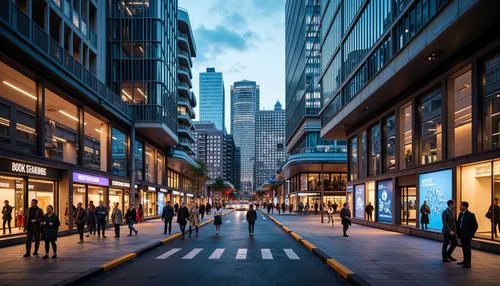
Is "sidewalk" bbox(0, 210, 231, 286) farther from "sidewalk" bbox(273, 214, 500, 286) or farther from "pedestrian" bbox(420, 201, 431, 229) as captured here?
"pedestrian" bbox(420, 201, 431, 229)

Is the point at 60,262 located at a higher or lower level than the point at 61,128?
lower

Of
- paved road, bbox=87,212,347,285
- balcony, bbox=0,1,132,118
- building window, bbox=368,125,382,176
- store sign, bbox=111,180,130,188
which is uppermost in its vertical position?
balcony, bbox=0,1,132,118

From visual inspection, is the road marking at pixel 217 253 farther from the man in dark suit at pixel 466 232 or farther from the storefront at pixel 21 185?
the storefront at pixel 21 185

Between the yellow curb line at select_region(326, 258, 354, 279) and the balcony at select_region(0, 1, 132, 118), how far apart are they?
14.1 metres

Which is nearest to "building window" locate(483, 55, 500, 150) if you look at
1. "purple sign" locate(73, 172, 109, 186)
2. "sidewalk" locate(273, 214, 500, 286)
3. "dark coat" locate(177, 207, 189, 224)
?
"sidewalk" locate(273, 214, 500, 286)

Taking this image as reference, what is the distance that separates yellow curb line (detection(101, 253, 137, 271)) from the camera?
1374cm

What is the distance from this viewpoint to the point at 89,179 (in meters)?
30.4

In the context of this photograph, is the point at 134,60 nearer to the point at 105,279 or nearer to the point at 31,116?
the point at 31,116

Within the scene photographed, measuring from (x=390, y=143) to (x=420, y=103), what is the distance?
6219 mm

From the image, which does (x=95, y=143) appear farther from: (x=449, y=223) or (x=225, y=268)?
(x=449, y=223)

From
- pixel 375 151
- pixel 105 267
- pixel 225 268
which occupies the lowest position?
pixel 225 268

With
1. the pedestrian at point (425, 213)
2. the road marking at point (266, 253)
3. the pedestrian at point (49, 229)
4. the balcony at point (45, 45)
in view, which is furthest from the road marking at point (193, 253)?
the pedestrian at point (425, 213)


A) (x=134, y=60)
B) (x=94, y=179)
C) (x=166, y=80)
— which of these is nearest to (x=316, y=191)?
(x=166, y=80)

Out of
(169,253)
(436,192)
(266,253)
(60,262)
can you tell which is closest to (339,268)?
(266,253)
